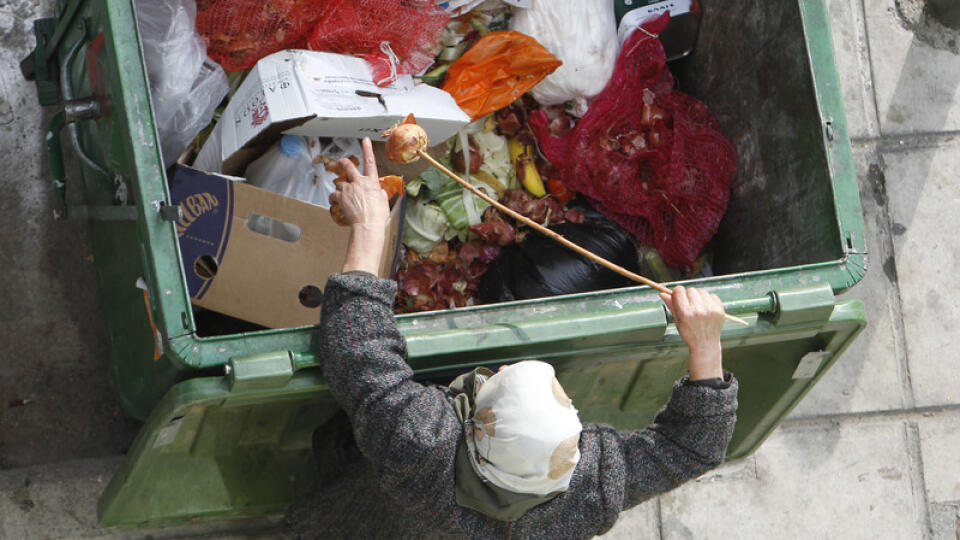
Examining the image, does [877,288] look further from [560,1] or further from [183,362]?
[183,362]

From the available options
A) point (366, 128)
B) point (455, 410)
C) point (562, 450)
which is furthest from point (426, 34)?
point (562, 450)

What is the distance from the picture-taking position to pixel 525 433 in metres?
1.87

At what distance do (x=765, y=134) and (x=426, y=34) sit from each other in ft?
3.33

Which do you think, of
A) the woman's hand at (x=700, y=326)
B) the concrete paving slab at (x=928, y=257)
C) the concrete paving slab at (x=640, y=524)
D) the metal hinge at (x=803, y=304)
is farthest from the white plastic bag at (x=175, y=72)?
the concrete paving slab at (x=928, y=257)

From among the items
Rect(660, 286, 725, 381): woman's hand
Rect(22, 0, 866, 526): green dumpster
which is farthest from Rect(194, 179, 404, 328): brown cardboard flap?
Rect(660, 286, 725, 381): woman's hand


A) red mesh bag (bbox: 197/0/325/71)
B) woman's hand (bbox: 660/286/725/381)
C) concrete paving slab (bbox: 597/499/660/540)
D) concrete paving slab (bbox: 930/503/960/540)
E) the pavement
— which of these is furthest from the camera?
concrete paving slab (bbox: 930/503/960/540)

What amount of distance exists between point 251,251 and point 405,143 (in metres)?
0.47

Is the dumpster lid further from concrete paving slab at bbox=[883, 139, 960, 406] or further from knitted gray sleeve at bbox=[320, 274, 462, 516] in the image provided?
concrete paving slab at bbox=[883, 139, 960, 406]

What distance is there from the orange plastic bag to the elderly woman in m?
0.69

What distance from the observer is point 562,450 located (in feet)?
6.29

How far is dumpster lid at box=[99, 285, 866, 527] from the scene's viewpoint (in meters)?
2.10

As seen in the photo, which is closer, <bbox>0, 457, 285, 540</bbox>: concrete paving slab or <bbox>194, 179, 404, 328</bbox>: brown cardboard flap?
<bbox>194, 179, 404, 328</bbox>: brown cardboard flap

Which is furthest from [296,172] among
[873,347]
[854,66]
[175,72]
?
[854,66]

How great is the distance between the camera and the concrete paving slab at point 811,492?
3.47m
